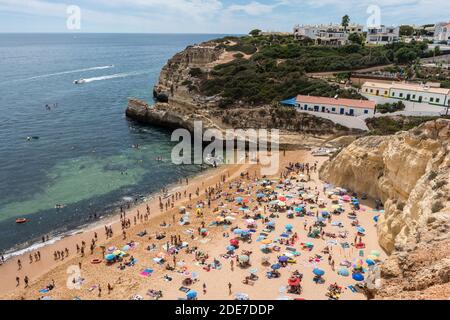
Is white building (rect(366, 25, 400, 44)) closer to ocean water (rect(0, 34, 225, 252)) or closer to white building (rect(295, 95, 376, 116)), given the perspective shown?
white building (rect(295, 95, 376, 116))

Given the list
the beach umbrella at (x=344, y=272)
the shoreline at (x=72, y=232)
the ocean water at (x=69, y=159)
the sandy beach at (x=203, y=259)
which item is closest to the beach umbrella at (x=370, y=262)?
the sandy beach at (x=203, y=259)

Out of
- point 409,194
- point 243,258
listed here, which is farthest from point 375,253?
point 243,258

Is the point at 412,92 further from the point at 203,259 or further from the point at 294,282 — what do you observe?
the point at 203,259

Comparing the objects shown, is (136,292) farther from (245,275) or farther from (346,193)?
(346,193)

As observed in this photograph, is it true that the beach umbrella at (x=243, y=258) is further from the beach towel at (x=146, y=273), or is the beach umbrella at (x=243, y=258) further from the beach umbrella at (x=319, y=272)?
the beach towel at (x=146, y=273)
